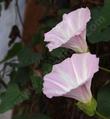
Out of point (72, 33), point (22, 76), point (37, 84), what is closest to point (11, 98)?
point (37, 84)

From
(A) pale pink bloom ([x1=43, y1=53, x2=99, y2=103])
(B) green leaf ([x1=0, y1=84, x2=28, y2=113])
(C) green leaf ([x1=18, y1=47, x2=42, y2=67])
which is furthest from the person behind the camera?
(C) green leaf ([x1=18, y1=47, x2=42, y2=67])

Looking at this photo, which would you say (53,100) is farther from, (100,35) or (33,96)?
(100,35)

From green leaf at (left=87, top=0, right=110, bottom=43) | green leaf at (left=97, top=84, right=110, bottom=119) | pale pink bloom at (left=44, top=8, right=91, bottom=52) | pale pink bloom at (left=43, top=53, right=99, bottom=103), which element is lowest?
green leaf at (left=97, top=84, right=110, bottom=119)

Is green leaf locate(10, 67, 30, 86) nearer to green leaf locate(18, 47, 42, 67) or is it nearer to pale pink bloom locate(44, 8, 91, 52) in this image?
green leaf locate(18, 47, 42, 67)

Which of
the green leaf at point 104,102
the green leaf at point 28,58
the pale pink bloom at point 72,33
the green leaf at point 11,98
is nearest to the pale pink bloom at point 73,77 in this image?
the pale pink bloom at point 72,33

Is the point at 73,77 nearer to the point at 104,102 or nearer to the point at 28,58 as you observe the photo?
the point at 104,102

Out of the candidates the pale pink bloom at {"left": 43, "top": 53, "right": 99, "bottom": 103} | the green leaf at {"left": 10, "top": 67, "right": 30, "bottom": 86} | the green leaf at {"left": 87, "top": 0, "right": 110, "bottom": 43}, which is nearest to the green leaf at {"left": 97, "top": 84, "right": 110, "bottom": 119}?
the green leaf at {"left": 87, "top": 0, "right": 110, "bottom": 43}

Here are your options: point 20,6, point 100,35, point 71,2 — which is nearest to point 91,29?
point 100,35
